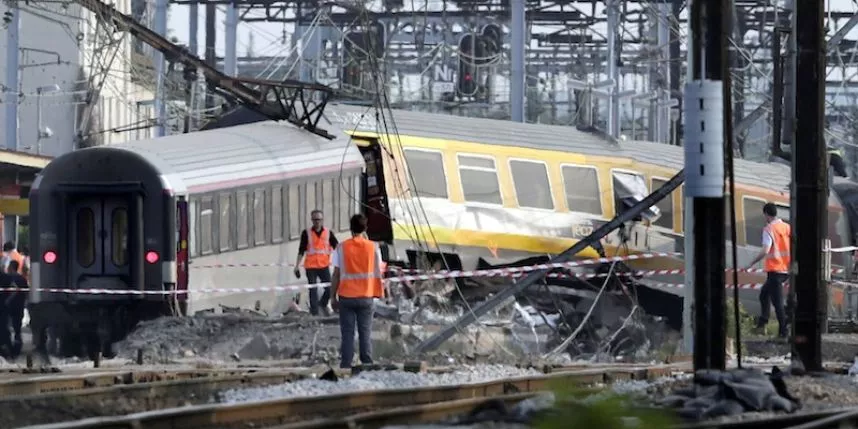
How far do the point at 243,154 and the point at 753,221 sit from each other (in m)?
9.16

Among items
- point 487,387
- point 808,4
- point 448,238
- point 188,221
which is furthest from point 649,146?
point 487,387

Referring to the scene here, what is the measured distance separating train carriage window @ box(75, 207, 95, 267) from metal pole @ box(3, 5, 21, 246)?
561 inches

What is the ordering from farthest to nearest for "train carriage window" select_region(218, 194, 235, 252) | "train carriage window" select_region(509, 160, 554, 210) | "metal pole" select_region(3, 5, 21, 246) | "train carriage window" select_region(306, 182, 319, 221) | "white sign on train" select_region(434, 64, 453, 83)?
"white sign on train" select_region(434, 64, 453, 83), "metal pole" select_region(3, 5, 21, 246), "train carriage window" select_region(509, 160, 554, 210), "train carriage window" select_region(306, 182, 319, 221), "train carriage window" select_region(218, 194, 235, 252)

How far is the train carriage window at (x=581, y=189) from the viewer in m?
28.5

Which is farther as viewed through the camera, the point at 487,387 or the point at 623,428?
the point at 487,387

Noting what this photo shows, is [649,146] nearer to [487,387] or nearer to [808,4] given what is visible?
[808,4]

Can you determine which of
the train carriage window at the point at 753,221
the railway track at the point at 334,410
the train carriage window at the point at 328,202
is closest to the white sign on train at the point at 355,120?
the train carriage window at the point at 328,202

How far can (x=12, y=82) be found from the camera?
136ft

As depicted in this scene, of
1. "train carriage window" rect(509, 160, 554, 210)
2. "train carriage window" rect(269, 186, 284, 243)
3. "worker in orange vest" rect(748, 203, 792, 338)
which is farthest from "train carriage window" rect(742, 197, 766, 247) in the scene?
"train carriage window" rect(269, 186, 284, 243)

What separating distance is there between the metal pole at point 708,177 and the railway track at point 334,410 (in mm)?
1454

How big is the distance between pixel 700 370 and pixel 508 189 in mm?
13977

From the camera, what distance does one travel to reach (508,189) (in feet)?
92.0

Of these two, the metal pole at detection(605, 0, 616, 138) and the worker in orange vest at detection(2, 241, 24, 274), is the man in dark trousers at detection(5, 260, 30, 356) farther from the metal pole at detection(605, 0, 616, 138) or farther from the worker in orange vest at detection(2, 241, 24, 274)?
the metal pole at detection(605, 0, 616, 138)

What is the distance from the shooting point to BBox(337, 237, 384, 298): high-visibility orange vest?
1714 cm
